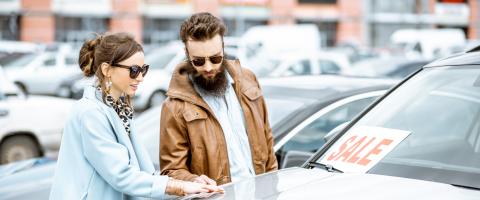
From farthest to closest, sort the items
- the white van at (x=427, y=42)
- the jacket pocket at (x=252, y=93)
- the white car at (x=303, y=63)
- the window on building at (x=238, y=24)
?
the window on building at (x=238, y=24)
the white van at (x=427, y=42)
the white car at (x=303, y=63)
the jacket pocket at (x=252, y=93)

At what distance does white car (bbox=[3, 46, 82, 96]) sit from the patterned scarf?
629 inches

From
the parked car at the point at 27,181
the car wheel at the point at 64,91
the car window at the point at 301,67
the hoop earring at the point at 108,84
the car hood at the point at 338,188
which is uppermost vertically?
the hoop earring at the point at 108,84

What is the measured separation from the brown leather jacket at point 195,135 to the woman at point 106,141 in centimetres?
33

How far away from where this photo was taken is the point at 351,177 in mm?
2703

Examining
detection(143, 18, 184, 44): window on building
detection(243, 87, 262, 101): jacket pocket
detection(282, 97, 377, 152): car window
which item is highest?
detection(243, 87, 262, 101): jacket pocket

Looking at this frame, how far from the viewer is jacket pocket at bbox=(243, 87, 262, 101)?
3244 millimetres

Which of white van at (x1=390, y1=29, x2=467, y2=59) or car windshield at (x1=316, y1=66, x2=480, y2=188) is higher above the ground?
car windshield at (x1=316, y1=66, x2=480, y2=188)

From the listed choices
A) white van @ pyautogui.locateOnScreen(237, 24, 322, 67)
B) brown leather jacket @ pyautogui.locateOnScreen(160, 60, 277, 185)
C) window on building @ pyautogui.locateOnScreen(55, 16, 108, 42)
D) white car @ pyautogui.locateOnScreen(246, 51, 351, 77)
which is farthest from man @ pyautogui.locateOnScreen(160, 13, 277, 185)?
window on building @ pyautogui.locateOnScreen(55, 16, 108, 42)

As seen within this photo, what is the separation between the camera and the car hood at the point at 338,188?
239 cm

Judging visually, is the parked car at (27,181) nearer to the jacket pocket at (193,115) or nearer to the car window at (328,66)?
the jacket pocket at (193,115)

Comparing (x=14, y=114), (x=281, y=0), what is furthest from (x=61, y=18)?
(x=14, y=114)

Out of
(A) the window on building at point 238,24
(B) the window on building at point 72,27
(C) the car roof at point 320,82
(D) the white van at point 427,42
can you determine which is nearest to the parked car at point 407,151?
(C) the car roof at point 320,82

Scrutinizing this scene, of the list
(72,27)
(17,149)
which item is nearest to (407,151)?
(17,149)

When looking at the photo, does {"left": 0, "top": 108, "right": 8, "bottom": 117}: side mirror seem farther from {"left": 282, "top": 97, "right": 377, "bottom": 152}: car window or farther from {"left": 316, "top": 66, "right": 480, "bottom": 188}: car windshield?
{"left": 316, "top": 66, "right": 480, "bottom": 188}: car windshield
